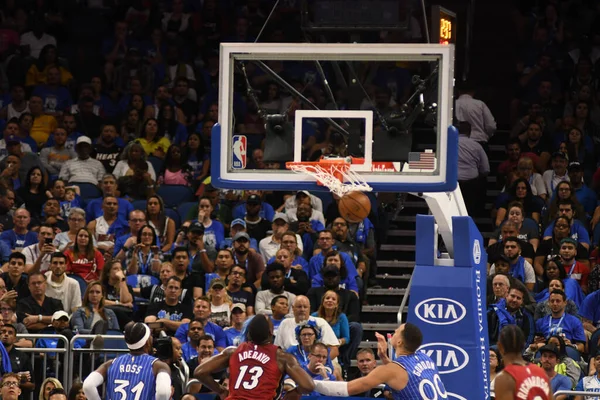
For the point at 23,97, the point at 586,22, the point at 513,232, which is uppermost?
the point at 586,22

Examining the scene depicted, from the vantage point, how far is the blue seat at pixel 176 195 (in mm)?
19016

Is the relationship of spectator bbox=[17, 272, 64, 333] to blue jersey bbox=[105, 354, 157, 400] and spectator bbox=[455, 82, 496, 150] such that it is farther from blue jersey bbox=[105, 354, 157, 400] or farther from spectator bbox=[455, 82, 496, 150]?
spectator bbox=[455, 82, 496, 150]

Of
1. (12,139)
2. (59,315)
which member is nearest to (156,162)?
(12,139)

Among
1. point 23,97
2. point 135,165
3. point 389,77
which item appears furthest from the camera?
point 23,97

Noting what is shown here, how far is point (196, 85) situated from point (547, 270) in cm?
725

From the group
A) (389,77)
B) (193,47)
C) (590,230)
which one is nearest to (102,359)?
(389,77)

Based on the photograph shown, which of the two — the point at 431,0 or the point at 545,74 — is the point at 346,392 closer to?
the point at 545,74

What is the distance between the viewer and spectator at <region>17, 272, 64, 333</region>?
1572 centimetres

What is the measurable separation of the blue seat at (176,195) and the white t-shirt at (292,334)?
4.27 meters

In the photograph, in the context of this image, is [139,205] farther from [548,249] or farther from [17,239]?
[548,249]

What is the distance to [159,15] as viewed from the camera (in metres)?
22.4

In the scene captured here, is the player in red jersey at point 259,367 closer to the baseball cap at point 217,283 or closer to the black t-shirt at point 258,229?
the baseball cap at point 217,283

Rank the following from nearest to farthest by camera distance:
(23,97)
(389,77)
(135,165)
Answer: (389,77), (135,165), (23,97)

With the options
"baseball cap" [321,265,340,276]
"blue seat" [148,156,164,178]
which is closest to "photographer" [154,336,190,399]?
"baseball cap" [321,265,340,276]
